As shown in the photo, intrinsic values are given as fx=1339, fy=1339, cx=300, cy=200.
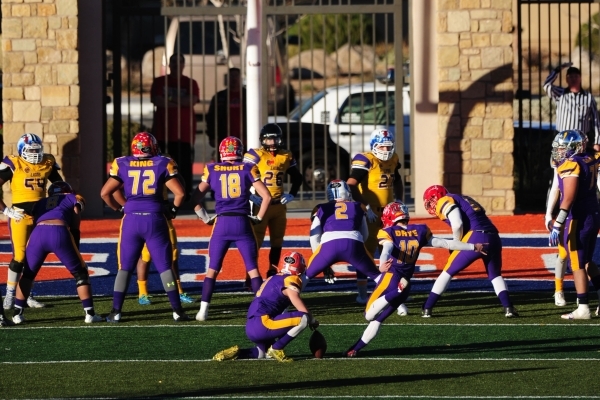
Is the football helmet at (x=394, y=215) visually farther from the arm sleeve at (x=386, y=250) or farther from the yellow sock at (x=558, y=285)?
the yellow sock at (x=558, y=285)

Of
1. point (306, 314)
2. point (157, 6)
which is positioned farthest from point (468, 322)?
point (157, 6)

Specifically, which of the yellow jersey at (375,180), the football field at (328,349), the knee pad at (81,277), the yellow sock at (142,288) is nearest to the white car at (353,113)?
the football field at (328,349)

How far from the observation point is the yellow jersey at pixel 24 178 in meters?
11.7

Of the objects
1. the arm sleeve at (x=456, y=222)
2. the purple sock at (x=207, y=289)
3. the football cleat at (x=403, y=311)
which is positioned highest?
the arm sleeve at (x=456, y=222)

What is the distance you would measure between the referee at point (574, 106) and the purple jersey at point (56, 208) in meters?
6.94

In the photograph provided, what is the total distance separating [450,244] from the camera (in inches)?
416

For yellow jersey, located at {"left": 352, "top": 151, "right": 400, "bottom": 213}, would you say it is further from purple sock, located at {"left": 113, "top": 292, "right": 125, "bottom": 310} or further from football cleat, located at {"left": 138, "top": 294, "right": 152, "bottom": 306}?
purple sock, located at {"left": 113, "top": 292, "right": 125, "bottom": 310}

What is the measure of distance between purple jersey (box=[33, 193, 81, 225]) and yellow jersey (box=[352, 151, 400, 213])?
107 inches

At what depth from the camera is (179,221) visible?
17516mm

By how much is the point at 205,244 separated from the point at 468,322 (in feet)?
17.2

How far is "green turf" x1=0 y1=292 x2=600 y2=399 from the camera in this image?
8539 millimetres

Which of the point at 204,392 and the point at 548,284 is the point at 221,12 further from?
the point at 204,392

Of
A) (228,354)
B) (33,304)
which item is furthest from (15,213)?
(228,354)

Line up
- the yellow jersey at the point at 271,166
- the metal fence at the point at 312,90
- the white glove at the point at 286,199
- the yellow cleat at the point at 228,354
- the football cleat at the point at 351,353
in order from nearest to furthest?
the yellow cleat at the point at 228,354 < the football cleat at the point at 351,353 < the white glove at the point at 286,199 < the yellow jersey at the point at 271,166 < the metal fence at the point at 312,90
